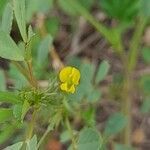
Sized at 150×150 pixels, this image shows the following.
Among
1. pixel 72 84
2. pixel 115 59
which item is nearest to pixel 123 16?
pixel 115 59

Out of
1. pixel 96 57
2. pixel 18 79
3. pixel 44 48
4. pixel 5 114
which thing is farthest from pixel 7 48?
pixel 96 57

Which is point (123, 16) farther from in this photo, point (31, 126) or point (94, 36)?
point (31, 126)

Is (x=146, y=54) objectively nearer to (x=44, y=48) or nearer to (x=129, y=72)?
(x=129, y=72)

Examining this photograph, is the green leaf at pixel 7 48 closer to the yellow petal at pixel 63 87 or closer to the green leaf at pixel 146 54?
the yellow petal at pixel 63 87

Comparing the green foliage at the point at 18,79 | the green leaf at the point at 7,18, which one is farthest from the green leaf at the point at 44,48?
the green leaf at the point at 7,18

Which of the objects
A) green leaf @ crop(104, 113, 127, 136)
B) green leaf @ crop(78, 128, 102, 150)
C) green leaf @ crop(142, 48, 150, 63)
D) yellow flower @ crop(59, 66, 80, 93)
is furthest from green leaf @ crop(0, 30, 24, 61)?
green leaf @ crop(142, 48, 150, 63)

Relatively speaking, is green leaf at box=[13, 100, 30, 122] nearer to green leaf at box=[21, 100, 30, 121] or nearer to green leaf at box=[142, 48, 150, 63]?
green leaf at box=[21, 100, 30, 121]
